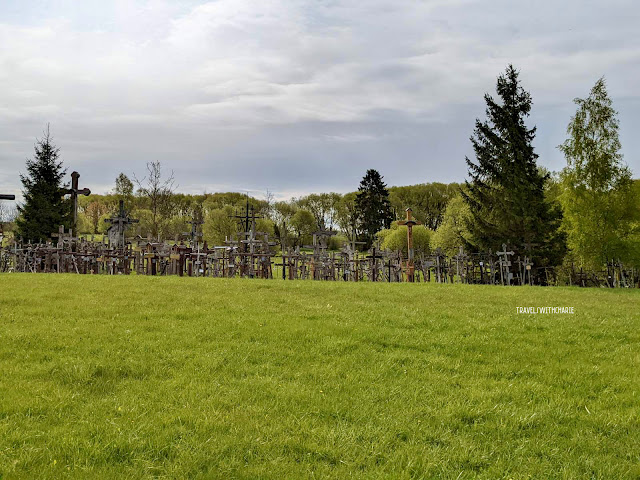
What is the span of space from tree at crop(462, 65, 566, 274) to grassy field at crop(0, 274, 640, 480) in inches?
961

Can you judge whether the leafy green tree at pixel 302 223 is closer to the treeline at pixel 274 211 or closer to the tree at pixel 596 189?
the treeline at pixel 274 211

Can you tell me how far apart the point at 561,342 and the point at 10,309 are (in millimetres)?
13396

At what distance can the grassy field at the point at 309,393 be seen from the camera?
5723mm

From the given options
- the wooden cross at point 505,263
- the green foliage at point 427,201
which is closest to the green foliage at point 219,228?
the green foliage at point 427,201

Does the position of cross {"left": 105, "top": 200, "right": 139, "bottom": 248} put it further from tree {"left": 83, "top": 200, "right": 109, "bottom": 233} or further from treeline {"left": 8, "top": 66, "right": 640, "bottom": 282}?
tree {"left": 83, "top": 200, "right": 109, "bottom": 233}

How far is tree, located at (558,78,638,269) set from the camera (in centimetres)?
3597

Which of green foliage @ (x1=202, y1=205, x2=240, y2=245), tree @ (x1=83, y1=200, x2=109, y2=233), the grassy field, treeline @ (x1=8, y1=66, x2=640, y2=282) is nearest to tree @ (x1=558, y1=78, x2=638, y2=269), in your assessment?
treeline @ (x1=8, y1=66, x2=640, y2=282)

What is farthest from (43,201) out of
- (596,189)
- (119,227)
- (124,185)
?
(596,189)

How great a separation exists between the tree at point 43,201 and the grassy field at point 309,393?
3515 centimetres

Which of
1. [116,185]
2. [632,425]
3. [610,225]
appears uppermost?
[116,185]

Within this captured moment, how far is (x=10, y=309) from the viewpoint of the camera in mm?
13172

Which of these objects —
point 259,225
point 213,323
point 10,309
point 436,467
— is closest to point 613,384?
point 436,467

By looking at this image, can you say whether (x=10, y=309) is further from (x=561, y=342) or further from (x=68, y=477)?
(x=561, y=342)

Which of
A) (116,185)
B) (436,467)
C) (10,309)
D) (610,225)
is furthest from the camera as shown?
(116,185)
